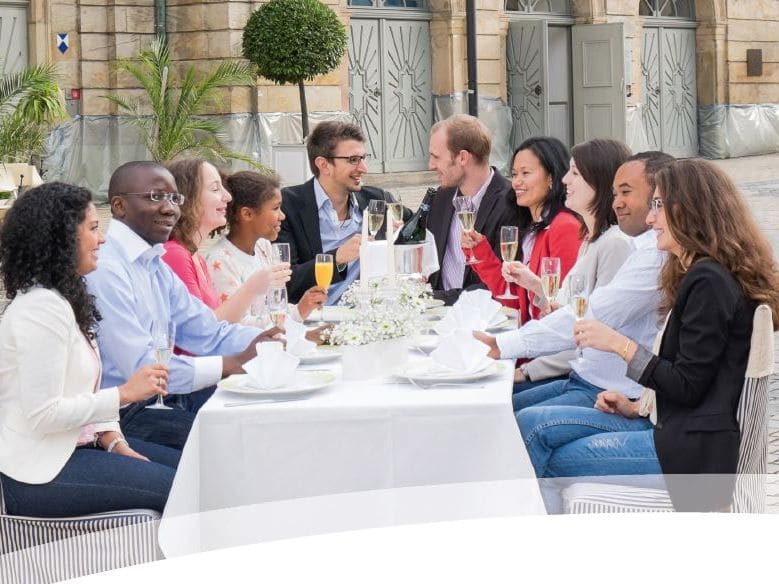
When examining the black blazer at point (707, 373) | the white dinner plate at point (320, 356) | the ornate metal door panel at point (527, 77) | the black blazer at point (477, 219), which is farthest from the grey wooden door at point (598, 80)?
the black blazer at point (707, 373)

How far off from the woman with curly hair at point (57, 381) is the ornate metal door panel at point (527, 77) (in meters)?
19.0

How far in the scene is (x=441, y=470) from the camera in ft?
12.6

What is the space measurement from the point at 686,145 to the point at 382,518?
2501cm

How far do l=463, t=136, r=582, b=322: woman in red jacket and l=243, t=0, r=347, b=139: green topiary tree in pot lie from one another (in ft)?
39.3

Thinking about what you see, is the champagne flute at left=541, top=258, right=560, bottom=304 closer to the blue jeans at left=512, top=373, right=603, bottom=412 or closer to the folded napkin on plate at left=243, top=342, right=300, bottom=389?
the blue jeans at left=512, top=373, right=603, bottom=412

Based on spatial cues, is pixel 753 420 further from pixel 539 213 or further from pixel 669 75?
pixel 669 75

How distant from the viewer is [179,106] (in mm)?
17547

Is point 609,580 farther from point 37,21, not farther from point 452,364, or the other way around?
point 37,21

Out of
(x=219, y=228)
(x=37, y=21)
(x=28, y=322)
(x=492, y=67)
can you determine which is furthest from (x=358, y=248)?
(x=492, y=67)

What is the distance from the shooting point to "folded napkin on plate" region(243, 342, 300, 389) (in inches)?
157

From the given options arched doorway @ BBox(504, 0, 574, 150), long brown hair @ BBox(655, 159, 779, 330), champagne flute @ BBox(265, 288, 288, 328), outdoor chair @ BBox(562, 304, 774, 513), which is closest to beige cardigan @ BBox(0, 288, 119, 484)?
champagne flute @ BBox(265, 288, 288, 328)

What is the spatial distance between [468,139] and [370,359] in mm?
2880

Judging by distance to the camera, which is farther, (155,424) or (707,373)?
(155,424)

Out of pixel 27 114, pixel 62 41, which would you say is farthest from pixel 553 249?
pixel 62 41
